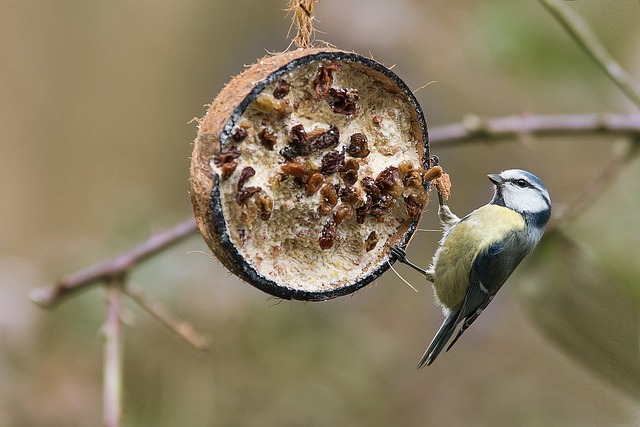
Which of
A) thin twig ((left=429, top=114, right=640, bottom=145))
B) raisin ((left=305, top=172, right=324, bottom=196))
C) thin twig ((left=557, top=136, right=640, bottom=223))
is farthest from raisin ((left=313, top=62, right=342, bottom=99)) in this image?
thin twig ((left=557, top=136, right=640, bottom=223))

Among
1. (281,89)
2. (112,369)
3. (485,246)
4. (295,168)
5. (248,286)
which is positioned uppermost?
(281,89)

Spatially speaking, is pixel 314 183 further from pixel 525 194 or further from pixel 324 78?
pixel 525 194

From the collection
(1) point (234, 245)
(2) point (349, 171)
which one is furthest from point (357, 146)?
(1) point (234, 245)

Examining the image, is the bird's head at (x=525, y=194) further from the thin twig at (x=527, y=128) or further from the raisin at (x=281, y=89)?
the raisin at (x=281, y=89)

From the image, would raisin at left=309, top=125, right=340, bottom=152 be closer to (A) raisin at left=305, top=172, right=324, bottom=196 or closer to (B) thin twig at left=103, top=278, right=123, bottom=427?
(A) raisin at left=305, top=172, right=324, bottom=196

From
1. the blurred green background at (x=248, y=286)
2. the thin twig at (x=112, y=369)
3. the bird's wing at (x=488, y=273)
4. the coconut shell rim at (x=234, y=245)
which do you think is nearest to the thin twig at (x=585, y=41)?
the blurred green background at (x=248, y=286)

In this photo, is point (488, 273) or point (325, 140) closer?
point (325, 140)
